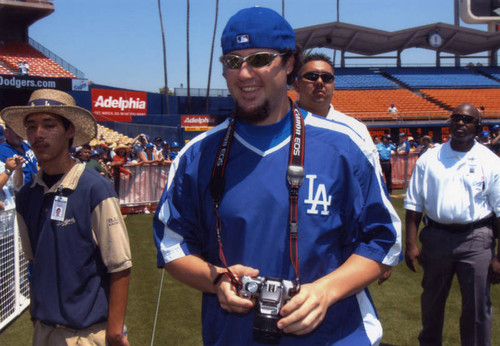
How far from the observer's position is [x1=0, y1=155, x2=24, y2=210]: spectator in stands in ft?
14.0

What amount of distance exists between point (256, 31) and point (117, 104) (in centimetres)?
2822

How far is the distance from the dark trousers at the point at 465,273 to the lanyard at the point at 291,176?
2423mm

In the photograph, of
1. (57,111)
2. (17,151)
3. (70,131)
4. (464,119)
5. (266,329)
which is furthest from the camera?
(17,151)

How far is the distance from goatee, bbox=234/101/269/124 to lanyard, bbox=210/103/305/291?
6 centimetres

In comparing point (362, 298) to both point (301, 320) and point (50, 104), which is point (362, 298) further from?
point (50, 104)

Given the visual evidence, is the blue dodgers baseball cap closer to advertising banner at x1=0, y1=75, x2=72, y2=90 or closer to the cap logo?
the cap logo

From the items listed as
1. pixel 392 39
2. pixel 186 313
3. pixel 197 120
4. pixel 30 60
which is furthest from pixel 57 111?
pixel 392 39

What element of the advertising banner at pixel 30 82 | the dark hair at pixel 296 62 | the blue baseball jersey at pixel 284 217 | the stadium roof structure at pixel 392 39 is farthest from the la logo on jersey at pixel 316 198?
the stadium roof structure at pixel 392 39

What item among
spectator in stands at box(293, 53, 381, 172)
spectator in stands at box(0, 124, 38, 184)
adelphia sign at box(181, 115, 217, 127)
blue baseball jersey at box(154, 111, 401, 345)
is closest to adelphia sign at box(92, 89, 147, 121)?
adelphia sign at box(181, 115, 217, 127)

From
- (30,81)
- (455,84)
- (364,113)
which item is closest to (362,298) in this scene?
(30,81)

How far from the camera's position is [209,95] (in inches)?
1288

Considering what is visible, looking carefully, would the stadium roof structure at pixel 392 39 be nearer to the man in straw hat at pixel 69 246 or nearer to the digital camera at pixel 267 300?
the man in straw hat at pixel 69 246

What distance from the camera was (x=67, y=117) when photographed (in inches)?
97.7

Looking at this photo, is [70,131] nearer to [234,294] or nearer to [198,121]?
[234,294]
